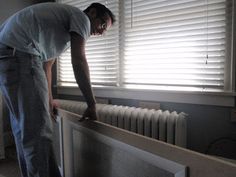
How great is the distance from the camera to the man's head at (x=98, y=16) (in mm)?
1325

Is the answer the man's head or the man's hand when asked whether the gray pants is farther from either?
the man's head

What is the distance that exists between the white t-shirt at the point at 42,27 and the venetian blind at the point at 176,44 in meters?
0.87

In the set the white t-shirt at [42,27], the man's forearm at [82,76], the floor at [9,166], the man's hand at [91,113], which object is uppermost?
the white t-shirt at [42,27]

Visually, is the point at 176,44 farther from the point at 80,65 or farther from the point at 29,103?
the point at 29,103

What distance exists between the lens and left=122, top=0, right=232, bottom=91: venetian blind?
1.71 metres

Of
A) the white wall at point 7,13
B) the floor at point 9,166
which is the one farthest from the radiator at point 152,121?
the white wall at point 7,13

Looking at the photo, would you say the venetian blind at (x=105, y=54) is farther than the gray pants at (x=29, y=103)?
Yes

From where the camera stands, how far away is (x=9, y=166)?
7.30 ft

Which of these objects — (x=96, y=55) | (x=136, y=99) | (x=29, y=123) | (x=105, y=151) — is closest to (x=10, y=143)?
(x=96, y=55)

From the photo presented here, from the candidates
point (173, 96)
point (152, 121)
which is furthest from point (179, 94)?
point (152, 121)

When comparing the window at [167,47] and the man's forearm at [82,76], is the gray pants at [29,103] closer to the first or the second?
the man's forearm at [82,76]

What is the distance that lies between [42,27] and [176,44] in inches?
40.3

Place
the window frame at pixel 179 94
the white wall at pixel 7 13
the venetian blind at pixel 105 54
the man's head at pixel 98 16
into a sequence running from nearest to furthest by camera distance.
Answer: the man's head at pixel 98 16
the window frame at pixel 179 94
the venetian blind at pixel 105 54
the white wall at pixel 7 13

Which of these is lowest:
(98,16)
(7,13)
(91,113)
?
(91,113)
